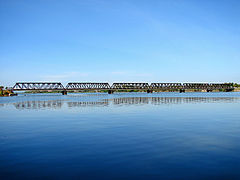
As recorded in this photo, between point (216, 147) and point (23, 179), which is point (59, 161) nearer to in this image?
point (23, 179)

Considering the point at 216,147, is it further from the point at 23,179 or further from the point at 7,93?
the point at 7,93

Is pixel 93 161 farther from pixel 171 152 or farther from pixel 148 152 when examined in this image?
pixel 171 152

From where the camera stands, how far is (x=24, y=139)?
62.8 feet

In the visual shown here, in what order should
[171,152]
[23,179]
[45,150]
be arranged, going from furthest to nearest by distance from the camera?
[45,150]
[171,152]
[23,179]

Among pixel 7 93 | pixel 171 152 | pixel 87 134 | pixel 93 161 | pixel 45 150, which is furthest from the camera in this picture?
pixel 7 93

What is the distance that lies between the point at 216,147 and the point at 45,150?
1174cm

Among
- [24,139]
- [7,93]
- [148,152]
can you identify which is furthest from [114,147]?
Result: [7,93]

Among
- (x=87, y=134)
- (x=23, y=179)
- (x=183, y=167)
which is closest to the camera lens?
(x=23, y=179)

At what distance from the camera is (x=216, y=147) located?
1526 centimetres

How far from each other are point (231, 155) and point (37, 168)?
1108 cm

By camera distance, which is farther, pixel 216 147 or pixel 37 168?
pixel 216 147

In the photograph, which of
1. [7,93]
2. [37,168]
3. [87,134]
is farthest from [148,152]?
[7,93]

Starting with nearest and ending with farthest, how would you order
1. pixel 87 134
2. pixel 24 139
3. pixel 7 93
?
pixel 24 139 → pixel 87 134 → pixel 7 93

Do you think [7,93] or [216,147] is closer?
[216,147]
